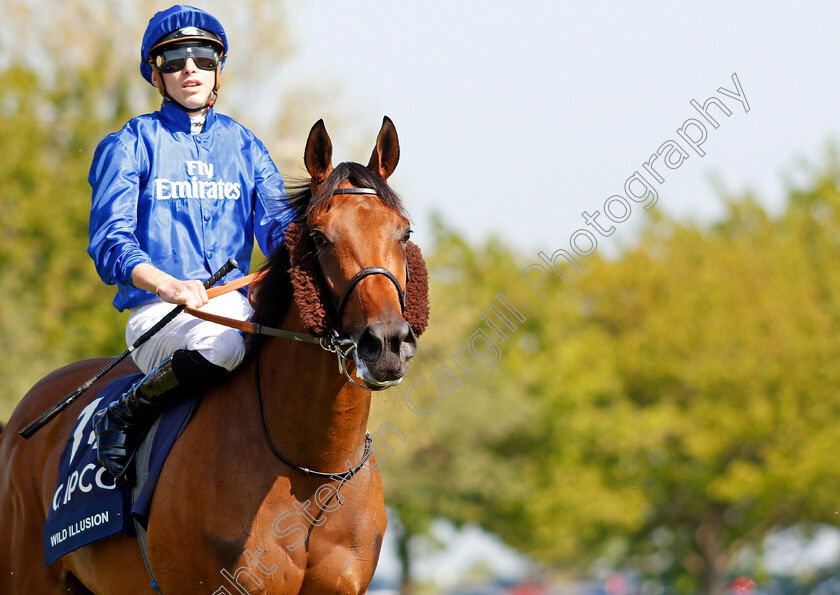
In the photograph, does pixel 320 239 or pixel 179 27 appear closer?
pixel 320 239

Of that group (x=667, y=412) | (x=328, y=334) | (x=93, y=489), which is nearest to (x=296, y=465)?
(x=328, y=334)

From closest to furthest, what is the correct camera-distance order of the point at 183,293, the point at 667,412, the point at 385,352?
the point at 385,352 < the point at 183,293 < the point at 667,412

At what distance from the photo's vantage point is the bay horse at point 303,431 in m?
4.04

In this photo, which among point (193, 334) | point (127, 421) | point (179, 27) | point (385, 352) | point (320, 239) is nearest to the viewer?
point (385, 352)

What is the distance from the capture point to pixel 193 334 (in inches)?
186

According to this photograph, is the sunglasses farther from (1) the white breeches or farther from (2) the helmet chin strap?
(1) the white breeches

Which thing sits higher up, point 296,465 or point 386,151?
point 386,151

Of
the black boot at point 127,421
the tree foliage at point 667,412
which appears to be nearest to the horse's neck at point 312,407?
the black boot at point 127,421

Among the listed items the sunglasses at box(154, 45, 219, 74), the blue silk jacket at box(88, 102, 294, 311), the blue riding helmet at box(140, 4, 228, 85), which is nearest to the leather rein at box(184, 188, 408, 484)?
the blue silk jacket at box(88, 102, 294, 311)

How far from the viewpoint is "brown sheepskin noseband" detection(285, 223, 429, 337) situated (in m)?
4.04

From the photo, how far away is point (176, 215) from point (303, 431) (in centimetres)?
143

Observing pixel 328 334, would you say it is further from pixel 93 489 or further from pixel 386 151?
pixel 93 489

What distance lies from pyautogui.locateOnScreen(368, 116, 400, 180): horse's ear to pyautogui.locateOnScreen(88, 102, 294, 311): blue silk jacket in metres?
0.52

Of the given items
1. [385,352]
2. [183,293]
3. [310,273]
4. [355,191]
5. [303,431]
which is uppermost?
[355,191]
